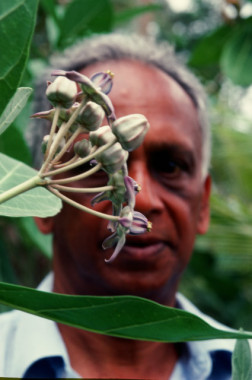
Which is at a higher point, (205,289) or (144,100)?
(144,100)

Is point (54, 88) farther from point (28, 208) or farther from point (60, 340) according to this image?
point (60, 340)

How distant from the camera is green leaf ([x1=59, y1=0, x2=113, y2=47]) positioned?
146 cm

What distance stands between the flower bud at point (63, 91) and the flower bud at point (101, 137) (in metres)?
0.03

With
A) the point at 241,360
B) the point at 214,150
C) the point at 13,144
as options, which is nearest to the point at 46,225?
the point at 13,144

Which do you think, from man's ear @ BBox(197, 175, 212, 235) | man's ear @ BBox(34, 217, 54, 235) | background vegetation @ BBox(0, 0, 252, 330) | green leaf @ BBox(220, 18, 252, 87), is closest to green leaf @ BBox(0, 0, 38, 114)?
background vegetation @ BBox(0, 0, 252, 330)

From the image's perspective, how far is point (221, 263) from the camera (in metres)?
2.67

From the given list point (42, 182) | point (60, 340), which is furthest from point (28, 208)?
point (60, 340)

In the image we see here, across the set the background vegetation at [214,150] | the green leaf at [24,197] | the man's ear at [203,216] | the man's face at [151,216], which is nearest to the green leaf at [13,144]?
the background vegetation at [214,150]

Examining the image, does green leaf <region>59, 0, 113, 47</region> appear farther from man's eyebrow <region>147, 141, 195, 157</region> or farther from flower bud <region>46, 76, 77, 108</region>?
flower bud <region>46, 76, 77, 108</region>

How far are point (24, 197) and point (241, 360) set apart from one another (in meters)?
0.20

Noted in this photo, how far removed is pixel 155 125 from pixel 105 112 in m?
0.56

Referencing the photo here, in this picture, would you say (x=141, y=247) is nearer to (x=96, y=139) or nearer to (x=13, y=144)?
(x=13, y=144)

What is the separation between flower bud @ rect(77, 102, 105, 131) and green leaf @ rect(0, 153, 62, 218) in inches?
3.0

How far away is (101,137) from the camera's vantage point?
396mm
